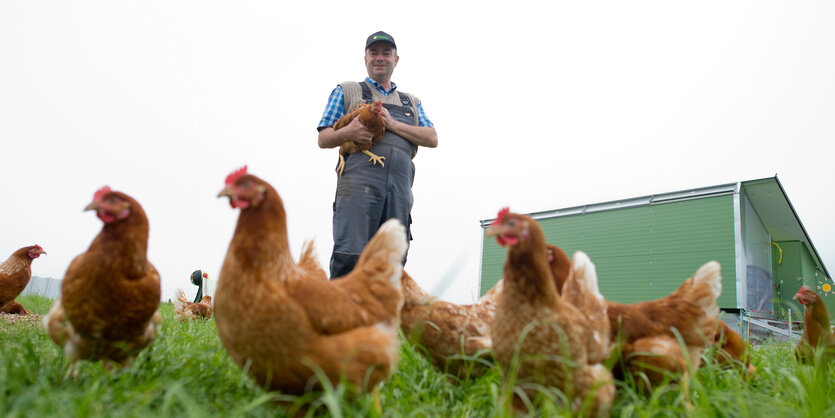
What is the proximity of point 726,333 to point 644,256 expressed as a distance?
7093 millimetres

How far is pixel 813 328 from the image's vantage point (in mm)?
4375

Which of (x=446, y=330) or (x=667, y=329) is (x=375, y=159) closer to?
(x=446, y=330)

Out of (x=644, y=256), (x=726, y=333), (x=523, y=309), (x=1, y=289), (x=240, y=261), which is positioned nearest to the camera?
(x=240, y=261)

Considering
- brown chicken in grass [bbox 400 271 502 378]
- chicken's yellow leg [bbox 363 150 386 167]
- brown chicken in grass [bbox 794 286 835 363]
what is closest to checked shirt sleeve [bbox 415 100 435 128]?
chicken's yellow leg [bbox 363 150 386 167]

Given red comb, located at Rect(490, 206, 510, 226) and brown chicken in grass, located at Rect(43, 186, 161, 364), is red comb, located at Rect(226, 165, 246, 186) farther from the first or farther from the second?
red comb, located at Rect(490, 206, 510, 226)

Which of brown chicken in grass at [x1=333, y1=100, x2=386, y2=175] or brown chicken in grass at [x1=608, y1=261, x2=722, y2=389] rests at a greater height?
brown chicken in grass at [x1=333, y1=100, x2=386, y2=175]

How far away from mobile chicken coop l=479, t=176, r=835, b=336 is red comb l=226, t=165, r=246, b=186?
345 inches

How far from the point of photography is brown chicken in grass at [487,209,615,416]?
229 cm

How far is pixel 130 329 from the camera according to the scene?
256 cm

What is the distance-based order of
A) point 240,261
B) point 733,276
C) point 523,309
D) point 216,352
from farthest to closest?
point 733,276
point 216,352
point 523,309
point 240,261

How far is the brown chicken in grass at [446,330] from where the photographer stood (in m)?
3.19

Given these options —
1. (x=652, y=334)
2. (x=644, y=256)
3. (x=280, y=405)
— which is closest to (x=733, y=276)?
(x=644, y=256)

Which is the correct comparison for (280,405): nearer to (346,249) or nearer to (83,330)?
(83,330)

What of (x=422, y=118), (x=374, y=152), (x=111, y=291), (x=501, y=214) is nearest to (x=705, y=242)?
(x=422, y=118)
